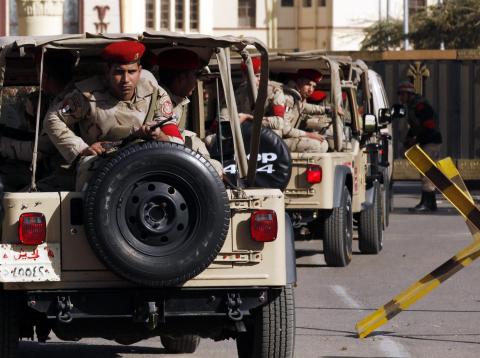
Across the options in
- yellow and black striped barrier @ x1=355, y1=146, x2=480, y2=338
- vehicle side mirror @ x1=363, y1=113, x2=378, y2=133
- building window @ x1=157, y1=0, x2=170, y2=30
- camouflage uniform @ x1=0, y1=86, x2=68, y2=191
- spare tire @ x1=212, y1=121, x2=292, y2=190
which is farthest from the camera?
building window @ x1=157, y1=0, x2=170, y2=30

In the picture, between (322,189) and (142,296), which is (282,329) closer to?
(142,296)

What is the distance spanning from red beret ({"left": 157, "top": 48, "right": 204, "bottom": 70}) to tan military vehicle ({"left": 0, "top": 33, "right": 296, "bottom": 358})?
940 millimetres

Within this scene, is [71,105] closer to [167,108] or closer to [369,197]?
[167,108]

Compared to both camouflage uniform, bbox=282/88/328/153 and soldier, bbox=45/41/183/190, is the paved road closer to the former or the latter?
camouflage uniform, bbox=282/88/328/153

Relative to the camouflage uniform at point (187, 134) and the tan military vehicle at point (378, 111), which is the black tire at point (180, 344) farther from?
the tan military vehicle at point (378, 111)

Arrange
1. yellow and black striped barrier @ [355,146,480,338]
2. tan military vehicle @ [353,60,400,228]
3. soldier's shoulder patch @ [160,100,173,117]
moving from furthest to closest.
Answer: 1. tan military vehicle @ [353,60,400,228]
2. yellow and black striped barrier @ [355,146,480,338]
3. soldier's shoulder patch @ [160,100,173,117]

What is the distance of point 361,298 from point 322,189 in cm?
191

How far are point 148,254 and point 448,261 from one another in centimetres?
247

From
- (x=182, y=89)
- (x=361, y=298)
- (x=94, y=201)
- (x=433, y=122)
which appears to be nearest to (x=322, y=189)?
(x=361, y=298)

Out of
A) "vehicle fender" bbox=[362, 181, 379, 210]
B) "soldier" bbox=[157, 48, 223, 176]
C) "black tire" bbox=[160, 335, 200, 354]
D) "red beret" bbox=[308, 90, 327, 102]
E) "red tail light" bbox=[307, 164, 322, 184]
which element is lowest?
"black tire" bbox=[160, 335, 200, 354]

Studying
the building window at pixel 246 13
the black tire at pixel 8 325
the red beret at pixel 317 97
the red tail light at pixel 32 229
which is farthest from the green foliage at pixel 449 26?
the red tail light at pixel 32 229

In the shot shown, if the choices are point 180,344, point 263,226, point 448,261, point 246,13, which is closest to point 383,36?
point 246,13

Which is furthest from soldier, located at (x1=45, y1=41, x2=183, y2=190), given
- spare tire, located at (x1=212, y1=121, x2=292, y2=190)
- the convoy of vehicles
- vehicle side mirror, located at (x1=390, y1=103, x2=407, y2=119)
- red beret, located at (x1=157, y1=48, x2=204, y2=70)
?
vehicle side mirror, located at (x1=390, y1=103, x2=407, y2=119)

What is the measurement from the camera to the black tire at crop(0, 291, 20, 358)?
7812 millimetres
